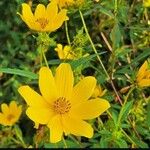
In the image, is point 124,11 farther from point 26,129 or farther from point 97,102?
point 26,129

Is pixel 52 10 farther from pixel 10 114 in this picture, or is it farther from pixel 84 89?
pixel 10 114

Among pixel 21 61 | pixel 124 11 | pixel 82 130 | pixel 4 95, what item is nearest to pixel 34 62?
pixel 21 61

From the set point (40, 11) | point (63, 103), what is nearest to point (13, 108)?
point (40, 11)

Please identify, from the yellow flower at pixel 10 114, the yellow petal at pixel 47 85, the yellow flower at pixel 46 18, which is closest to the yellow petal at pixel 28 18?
the yellow flower at pixel 46 18

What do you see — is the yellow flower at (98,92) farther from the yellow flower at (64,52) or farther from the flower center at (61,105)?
the flower center at (61,105)

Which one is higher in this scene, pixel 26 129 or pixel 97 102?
pixel 97 102

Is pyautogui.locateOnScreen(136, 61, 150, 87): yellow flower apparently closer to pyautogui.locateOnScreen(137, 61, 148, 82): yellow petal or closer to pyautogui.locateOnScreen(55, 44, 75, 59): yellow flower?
pyautogui.locateOnScreen(137, 61, 148, 82): yellow petal

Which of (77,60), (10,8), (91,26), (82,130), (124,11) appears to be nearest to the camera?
(82,130)

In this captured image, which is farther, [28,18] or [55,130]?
[28,18]
